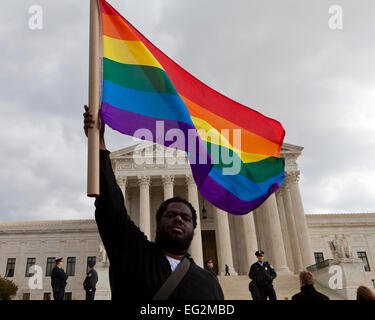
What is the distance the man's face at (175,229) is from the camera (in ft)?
10.1

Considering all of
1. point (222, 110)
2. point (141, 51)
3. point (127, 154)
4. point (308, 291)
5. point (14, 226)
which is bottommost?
point (308, 291)

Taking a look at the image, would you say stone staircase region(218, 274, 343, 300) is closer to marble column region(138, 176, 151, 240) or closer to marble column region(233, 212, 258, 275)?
marble column region(233, 212, 258, 275)

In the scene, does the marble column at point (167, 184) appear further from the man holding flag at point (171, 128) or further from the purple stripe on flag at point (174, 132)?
the purple stripe on flag at point (174, 132)

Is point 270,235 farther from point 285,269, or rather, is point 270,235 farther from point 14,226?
point 14,226

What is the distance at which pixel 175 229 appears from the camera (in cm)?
315

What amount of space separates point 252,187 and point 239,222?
114 ft

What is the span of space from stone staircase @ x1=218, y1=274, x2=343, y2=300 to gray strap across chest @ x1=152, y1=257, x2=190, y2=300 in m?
24.5

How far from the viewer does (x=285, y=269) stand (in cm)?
3381

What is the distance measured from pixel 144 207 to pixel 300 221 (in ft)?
55.1

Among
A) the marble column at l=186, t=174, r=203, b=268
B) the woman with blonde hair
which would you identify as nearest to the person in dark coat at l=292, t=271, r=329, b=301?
the woman with blonde hair

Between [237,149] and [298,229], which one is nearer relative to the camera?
[237,149]

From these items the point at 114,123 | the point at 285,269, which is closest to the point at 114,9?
the point at 114,123

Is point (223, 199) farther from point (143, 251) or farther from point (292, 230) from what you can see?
point (292, 230)

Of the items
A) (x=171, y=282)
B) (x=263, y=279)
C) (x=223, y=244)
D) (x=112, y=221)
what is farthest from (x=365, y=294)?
(x=223, y=244)
